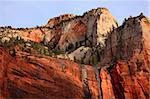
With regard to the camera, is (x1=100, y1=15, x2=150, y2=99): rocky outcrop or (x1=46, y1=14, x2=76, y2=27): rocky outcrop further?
(x1=46, y1=14, x2=76, y2=27): rocky outcrop

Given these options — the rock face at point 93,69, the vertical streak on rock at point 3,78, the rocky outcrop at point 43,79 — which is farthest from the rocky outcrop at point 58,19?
the vertical streak on rock at point 3,78

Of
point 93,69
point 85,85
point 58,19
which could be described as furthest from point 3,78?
point 58,19

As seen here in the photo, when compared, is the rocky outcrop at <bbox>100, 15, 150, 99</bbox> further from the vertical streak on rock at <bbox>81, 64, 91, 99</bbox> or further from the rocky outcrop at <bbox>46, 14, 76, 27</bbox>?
the rocky outcrop at <bbox>46, 14, 76, 27</bbox>

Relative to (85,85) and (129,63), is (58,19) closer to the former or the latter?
(129,63)

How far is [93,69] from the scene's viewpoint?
5834cm

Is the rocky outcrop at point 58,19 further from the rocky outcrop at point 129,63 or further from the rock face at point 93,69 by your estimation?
the rocky outcrop at point 129,63

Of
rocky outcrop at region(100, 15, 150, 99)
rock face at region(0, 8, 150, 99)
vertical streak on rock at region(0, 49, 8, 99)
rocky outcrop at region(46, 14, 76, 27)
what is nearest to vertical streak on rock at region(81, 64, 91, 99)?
rock face at region(0, 8, 150, 99)

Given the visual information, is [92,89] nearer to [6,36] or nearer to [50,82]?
[50,82]

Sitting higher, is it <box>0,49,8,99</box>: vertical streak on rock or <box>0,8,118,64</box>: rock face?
<box>0,8,118,64</box>: rock face

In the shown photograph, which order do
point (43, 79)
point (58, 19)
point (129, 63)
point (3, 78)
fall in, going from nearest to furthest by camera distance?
point (3, 78) → point (43, 79) → point (129, 63) → point (58, 19)

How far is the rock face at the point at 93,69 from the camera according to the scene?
52.0 metres

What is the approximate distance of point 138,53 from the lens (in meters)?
61.0

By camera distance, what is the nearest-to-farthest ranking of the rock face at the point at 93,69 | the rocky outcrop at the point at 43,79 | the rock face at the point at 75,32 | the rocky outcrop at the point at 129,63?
the rocky outcrop at the point at 43,79
the rock face at the point at 93,69
the rocky outcrop at the point at 129,63
the rock face at the point at 75,32

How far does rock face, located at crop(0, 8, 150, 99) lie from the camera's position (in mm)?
51969
